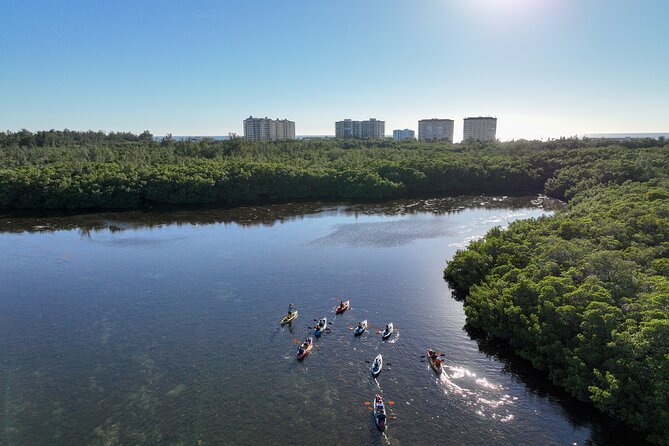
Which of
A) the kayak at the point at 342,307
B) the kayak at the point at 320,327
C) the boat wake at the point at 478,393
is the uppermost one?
the kayak at the point at 342,307

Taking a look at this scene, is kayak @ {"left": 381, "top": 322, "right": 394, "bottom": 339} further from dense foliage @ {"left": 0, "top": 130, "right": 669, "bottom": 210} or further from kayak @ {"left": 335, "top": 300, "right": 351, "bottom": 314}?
dense foliage @ {"left": 0, "top": 130, "right": 669, "bottom": 210}

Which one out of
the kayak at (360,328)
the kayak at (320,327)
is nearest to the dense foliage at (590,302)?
the kayak at (360,328)

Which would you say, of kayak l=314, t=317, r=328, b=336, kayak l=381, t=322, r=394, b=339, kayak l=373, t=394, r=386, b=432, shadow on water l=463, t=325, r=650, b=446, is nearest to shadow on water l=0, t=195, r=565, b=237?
kayak l=314, t=317, r=328, b=336

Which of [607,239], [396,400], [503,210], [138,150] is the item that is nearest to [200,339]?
[396,400]

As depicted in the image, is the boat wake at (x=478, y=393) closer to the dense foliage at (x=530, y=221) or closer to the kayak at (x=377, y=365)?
the dense foliage at (x=530, y=221)

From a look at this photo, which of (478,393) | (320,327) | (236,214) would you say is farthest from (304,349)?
(236,214)

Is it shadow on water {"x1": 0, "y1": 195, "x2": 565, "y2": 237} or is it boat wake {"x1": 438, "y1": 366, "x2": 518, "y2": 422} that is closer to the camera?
boat wake {"x1": 438, "y1": 366, "x2": 518, "y2": 422}

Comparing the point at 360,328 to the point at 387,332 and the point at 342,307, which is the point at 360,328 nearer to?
the point at 387,332

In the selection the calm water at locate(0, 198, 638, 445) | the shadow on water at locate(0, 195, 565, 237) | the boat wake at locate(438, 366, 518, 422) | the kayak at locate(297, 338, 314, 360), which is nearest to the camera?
the calm water at locate(0, 198, 638, 445)
